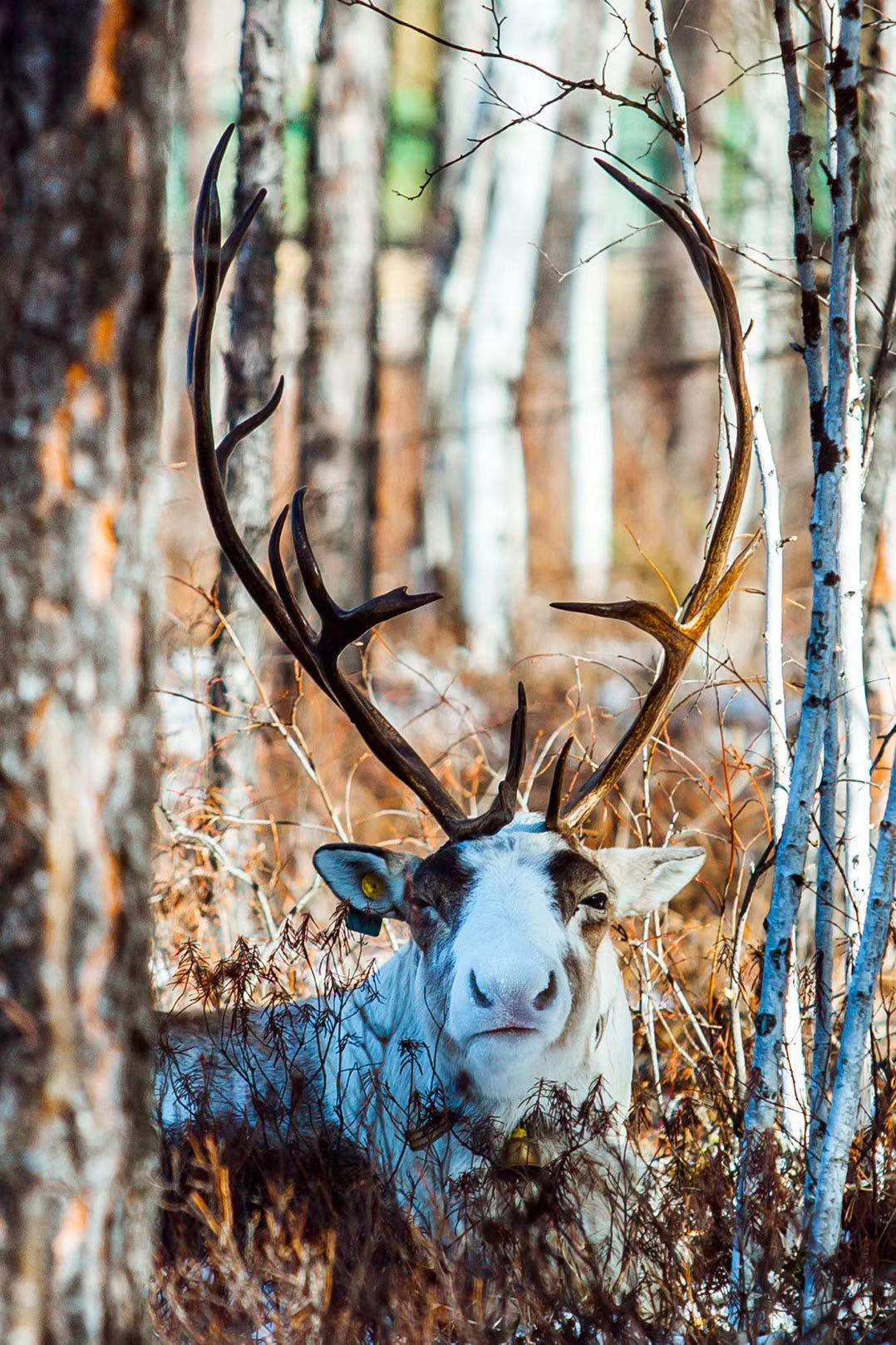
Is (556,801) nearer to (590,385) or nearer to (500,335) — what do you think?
(500,335)

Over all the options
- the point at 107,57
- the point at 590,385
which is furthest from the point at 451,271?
the point at 107,57

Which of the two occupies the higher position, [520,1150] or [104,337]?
[104,337]

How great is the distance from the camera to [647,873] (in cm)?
405

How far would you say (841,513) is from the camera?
11.2 feet

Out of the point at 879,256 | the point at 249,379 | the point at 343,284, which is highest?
the point at 343,284

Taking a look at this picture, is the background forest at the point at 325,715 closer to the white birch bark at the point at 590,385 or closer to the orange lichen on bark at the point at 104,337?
the orange lichen on bark at the point at 104,337

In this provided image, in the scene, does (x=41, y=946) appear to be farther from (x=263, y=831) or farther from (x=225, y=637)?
(x=263, y=831)

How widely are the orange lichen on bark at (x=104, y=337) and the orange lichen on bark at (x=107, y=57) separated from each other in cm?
35

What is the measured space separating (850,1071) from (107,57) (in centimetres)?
250

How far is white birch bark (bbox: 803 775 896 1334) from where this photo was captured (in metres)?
3.06

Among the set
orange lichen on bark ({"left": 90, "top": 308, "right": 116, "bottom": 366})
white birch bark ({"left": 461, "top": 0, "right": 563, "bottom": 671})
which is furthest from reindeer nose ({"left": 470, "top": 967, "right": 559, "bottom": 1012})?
white birch bark ({"left": 461, "top": 0, "right": 563, "bottom": 671})

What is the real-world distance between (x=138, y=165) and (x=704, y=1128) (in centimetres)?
309

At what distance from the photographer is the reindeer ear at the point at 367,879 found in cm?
395

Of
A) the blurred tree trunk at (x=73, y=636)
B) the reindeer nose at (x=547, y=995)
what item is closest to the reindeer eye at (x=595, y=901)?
the reindeer nose at (x=547, y=995)
